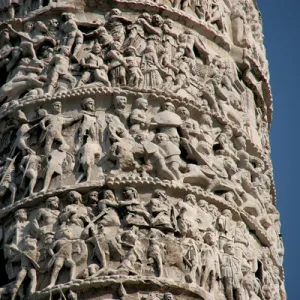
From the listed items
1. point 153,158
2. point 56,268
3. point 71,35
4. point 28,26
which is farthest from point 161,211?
point 28,26

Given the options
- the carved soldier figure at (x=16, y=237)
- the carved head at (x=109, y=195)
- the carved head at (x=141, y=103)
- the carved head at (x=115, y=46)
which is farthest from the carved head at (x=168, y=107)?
the carved soldier figure at (x=16, y=237)

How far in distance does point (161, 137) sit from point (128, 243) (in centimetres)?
113

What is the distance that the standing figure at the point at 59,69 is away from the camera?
38.5 ft

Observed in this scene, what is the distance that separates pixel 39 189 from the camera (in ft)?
36.3

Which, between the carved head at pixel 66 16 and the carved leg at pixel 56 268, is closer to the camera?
the carved leg at pixel 56 268

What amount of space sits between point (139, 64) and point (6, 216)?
177 centimetres

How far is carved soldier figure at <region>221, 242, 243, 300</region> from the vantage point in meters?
10.8

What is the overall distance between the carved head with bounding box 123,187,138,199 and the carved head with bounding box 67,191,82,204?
336mm

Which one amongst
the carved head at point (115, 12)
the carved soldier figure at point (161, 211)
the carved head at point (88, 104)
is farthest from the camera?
the carved head at point (115, 12)

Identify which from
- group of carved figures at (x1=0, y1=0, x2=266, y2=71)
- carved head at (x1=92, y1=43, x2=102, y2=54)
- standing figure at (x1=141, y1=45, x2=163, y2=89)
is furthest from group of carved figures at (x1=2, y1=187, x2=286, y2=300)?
group of carved figures at (x1=0, y1=0, x2=266, y2=71)

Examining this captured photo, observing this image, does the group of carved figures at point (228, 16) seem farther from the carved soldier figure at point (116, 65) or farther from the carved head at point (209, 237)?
the carved head at point (209, 237)

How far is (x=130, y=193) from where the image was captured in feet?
35.7

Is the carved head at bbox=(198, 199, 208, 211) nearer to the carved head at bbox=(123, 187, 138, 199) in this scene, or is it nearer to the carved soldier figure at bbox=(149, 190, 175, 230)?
the carved soldier figure at bbox=(149, 190, 175, 230)

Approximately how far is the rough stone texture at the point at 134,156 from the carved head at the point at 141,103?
1cm
